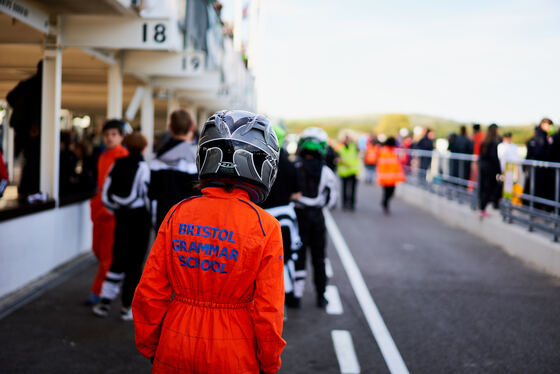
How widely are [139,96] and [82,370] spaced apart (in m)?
8.73

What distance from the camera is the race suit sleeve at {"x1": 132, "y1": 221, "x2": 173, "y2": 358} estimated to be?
101 inches

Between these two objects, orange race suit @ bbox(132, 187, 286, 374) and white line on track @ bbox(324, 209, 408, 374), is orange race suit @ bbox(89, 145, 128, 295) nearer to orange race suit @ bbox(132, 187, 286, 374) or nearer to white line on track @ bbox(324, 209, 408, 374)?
white line on track @ bbox(324, 209, 408, 374)

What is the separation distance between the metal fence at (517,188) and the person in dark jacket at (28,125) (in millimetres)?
7216

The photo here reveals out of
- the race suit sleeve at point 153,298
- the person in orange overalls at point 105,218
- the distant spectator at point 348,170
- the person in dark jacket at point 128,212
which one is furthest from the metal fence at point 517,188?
the race suit sleeve at point 153,298

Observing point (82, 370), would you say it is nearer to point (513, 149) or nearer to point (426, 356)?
point (426, 356)

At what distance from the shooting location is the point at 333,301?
7.17m

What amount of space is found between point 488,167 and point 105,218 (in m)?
8.35

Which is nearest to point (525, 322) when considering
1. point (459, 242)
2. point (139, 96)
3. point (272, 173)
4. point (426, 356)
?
point (426, 356)

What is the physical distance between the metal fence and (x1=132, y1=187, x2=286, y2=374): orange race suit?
7.50 meters

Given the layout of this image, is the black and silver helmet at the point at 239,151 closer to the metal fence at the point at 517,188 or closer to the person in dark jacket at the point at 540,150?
the metal fence at the point at 517,188

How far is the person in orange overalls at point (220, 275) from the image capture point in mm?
2479

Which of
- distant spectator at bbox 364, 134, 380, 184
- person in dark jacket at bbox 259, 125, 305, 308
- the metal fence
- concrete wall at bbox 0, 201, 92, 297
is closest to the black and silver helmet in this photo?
person in dark jacket at bbox 259, 125, 305, 308

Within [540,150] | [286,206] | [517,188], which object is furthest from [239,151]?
[540,150]

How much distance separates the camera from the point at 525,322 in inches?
249
